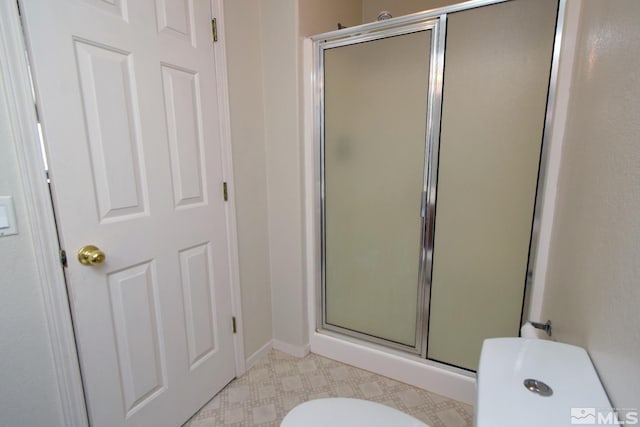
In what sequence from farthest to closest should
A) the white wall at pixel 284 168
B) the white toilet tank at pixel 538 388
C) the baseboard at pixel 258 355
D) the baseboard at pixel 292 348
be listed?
the baseboard at pixel 292 348
the baseboard at pixel 258 355
the white wall at pixel 284 168
the white toilet tank at pixel 538 388

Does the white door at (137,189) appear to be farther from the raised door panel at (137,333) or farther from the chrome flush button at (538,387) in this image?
the chrome flush button at (538,387)

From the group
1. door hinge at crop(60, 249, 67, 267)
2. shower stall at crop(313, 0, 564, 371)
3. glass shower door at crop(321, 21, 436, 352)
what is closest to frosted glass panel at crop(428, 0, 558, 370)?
shower stall at crop(313, 0, 564, 371)

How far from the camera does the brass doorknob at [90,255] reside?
944 millimetres

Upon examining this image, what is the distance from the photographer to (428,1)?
2041 millimetres

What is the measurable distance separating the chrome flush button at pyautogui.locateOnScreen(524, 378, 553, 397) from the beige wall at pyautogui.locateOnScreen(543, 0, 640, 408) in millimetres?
110

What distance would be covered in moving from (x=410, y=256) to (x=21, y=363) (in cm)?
159

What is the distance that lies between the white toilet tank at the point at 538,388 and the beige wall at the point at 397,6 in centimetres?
226

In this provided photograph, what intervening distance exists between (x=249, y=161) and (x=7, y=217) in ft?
3.28

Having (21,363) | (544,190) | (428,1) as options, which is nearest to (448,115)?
(544,190)

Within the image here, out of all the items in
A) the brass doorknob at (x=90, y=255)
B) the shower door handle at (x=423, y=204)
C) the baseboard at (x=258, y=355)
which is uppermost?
the shower door handle at (x=423, y=204)

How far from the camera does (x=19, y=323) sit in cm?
85

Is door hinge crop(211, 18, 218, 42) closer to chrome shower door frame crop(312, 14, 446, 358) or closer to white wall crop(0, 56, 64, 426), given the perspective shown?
chrome shower door frame crop(312, 14, 446, 358)

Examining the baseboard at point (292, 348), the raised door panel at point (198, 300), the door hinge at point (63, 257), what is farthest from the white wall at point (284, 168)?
the door hinge at point (63, 257)

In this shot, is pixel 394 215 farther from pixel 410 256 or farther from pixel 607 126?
pixel 607 126
